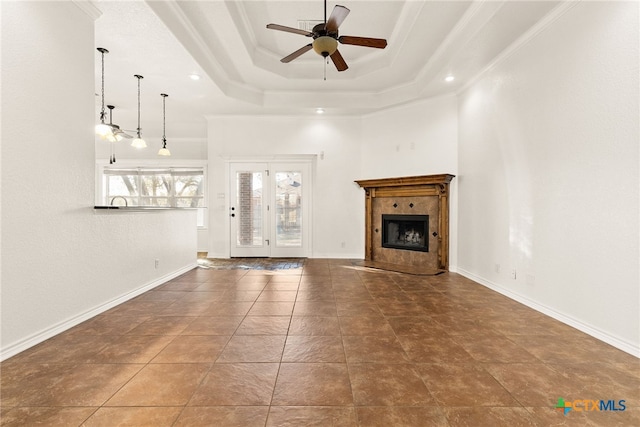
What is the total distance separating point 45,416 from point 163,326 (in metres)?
1.12

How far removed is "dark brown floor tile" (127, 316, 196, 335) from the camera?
2.40 m

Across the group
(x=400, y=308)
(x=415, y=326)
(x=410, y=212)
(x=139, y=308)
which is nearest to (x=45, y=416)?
(x=139, y=308)

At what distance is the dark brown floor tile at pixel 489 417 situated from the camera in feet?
4.46

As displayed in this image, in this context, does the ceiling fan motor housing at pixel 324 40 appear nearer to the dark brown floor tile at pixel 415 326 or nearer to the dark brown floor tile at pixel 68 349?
the dark brown floor tile at pixel 415 326

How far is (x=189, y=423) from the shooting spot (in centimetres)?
135

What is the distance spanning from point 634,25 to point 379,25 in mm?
2607

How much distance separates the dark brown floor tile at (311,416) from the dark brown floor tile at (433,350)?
740 mm

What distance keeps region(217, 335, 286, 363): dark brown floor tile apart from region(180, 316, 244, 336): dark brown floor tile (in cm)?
19

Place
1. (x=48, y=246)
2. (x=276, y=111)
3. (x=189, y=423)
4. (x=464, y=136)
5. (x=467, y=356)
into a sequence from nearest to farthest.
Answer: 1. (x=189, y=423)
2. (x=467, y=356)
3. (x=48, y=246)
4. (x=464, y=136)
5. (x=276, y=111)

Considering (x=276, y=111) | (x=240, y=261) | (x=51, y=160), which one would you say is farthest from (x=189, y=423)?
(x=276, y=111)

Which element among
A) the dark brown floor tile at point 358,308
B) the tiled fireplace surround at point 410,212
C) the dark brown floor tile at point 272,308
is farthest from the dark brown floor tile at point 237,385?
the tiled fireplace surround at point 410,212

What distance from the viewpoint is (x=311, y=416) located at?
1406mm

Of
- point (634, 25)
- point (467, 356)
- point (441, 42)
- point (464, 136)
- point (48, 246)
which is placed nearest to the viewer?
point (467, 356)

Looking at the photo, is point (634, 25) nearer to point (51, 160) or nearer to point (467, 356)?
point (467, 356)
